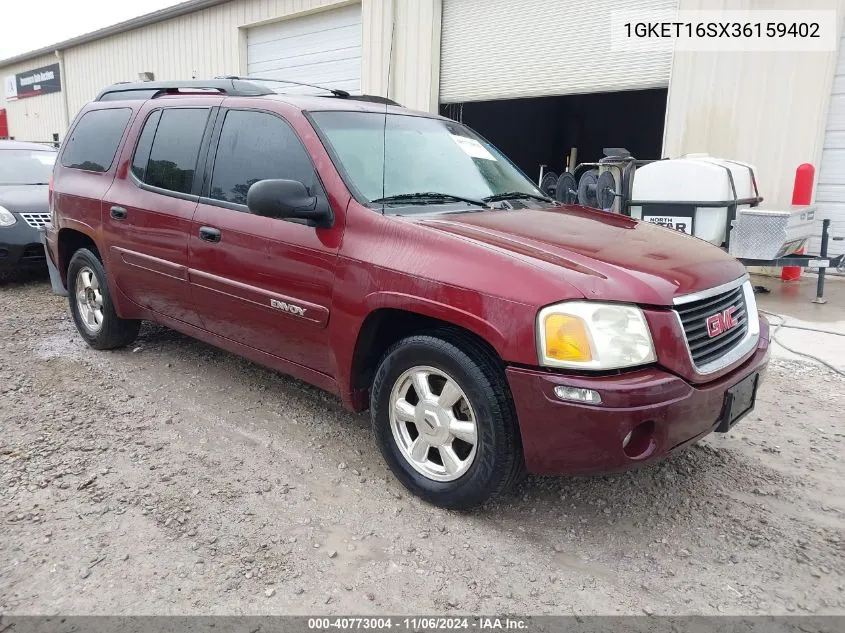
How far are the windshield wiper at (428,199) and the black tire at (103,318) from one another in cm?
254

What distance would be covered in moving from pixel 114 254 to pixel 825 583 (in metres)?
4.34

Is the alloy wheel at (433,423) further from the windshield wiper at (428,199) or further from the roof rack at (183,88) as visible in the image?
the roof rack at (183,88)

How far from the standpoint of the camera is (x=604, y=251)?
8.91ft

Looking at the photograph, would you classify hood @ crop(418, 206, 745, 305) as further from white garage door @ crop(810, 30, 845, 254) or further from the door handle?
white garage door @ crop(810, 30, 845, 254)

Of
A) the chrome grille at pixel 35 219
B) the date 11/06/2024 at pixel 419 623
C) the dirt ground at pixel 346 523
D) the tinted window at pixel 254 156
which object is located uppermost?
the tinted window at pixel 254 156

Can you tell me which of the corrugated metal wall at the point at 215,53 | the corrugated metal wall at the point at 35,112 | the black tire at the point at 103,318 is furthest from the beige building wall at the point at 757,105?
the corrugated metal wall at the point at 35,112

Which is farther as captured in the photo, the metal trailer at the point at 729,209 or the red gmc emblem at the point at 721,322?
the metal trailer at the point at 729,209

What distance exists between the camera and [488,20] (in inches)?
396

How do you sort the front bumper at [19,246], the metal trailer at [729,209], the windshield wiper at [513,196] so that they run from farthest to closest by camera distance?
the front bumper at [19,246] < the metal trailer at [729,209] < the windshield wiper at [513,196]

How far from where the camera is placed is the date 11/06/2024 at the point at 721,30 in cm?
740

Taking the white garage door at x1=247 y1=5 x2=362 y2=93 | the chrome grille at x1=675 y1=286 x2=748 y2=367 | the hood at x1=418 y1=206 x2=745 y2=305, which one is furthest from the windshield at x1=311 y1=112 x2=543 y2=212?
the white garage door at x1=247 y1=5 x2=362 y2=93

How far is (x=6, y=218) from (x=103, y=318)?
3.37 m

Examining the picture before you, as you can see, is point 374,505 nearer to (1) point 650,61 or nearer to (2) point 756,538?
(2) point 756,538

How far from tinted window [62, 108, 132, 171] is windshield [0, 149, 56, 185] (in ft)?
12.0
